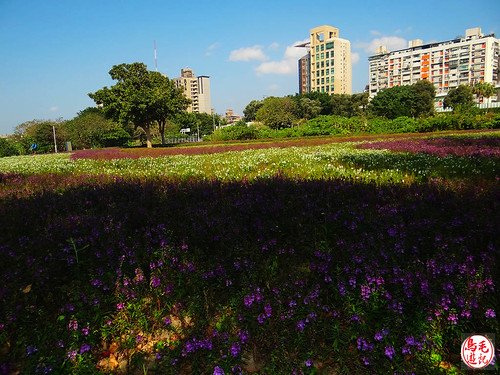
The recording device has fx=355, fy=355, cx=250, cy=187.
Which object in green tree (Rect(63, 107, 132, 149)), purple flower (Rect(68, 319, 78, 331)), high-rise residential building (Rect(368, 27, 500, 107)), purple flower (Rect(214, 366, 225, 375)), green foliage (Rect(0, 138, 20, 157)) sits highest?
high-rise residential building (Rect(368, 27, 500, 107))

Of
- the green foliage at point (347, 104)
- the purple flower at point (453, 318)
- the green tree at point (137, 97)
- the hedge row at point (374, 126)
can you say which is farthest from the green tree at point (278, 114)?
the purple flower at point (453, 318)

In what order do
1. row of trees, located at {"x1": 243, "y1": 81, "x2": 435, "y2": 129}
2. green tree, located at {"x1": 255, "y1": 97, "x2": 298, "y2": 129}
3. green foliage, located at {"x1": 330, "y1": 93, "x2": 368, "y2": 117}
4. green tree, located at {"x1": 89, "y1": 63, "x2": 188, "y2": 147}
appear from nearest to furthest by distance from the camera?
green tree, located at {"x1": 89, "y1": 63, "x2": 188, "y2": 147}
green tree, located at {"x1": 255, "y1": 97, "x2": 298, "y2": 129}
row of trees, located at {"x1": 243, "y1": 81, "x2": 435, "y2": 129}
green foliage, located at {"x1": 330, "y1": 93, "x2": 368, "y2": 117}

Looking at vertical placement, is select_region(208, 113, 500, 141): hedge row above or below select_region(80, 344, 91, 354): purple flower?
above

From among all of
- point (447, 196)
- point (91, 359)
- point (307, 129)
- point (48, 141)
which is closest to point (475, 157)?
point (447, 196)

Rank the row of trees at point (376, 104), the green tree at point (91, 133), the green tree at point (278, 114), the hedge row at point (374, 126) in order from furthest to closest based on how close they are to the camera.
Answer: the row of trees at point (376, 104) → the green tree at point (278, 114) → the green tree at point (91, 133) → the hedge row at point (374, 126)

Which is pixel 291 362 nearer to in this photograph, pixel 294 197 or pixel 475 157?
pixel 294 197

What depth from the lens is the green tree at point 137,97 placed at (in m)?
44.9

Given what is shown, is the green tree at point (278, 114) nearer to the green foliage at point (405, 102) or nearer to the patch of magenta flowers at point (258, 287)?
the green foliage at point (405, 102)

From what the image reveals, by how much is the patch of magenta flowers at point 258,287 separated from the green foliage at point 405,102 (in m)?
97.3

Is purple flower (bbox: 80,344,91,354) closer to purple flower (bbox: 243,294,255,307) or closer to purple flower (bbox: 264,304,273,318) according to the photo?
purple flower (bbox: 243,294,255,307)

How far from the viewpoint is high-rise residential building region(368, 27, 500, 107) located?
147m

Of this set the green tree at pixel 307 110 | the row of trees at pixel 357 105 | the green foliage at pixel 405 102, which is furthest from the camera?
the green tree at pixel 307 110

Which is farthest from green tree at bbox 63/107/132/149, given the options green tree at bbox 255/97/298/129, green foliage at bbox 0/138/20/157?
green tree at bbox 255/97/298/129

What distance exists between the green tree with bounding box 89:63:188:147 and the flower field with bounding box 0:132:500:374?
43351 millimetres
